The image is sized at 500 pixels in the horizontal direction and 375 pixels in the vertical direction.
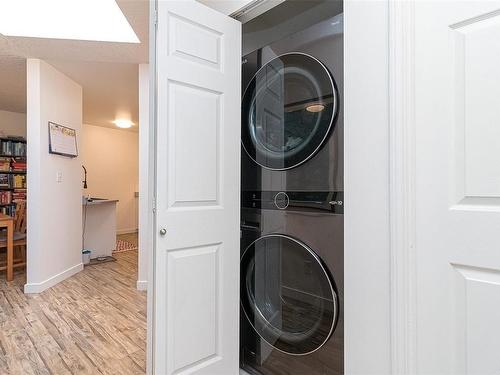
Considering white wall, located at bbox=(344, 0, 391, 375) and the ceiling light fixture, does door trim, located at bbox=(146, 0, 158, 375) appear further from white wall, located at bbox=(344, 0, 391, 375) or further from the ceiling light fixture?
the ceiling light fixture

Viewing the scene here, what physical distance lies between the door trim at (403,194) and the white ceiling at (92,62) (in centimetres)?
169

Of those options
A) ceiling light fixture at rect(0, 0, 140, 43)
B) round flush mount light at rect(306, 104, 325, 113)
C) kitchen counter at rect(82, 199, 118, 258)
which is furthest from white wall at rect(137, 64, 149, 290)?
round flush mount light at rect(306, 104, 325, 113)

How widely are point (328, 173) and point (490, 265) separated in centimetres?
56

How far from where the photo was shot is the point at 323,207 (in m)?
1.17

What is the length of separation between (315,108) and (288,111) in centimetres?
14

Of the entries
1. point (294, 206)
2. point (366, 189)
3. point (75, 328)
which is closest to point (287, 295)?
point (294, 206)

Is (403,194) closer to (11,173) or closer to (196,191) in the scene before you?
(196,191)

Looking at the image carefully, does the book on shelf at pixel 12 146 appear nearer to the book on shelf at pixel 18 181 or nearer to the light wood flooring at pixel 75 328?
the book on shelf at pixel 18 181

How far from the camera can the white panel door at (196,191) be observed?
3.97 ft

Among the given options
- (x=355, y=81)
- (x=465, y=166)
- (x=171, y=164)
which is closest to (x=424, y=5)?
(x=355, y=81)

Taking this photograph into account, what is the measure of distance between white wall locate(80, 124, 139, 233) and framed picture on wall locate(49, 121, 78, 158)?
2365mm

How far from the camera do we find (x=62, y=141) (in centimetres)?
313

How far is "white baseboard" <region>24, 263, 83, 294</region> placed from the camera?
109 inches

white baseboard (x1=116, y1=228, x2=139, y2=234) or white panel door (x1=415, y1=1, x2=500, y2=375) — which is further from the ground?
white panel door (x1=415, y1=1, x2=500, y2=375)
